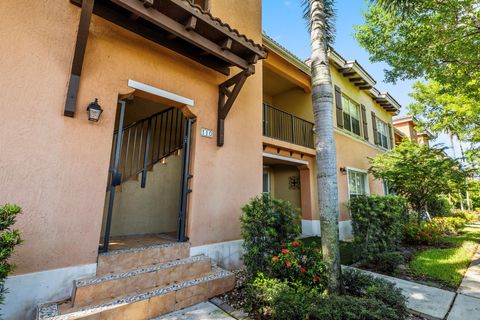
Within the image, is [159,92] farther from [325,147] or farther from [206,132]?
[325,147]

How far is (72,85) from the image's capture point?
3502 millimetres

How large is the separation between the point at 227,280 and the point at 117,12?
17.1ft

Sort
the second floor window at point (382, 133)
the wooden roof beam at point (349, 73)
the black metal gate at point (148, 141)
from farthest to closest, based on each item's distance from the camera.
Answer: the second floor window at point (382, 133)
the wooden roof beam at point (349, 73)
the black metal gate at point (148, 141)

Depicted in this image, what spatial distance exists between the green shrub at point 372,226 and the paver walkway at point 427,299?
1092 mm

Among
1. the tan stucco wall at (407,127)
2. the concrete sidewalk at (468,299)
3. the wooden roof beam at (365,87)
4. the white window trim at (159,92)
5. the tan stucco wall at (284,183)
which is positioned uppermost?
the tan stucco wall at (407,127)

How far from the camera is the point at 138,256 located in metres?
3.79

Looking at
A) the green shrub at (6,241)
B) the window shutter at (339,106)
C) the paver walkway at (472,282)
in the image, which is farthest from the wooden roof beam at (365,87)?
the green shrub at (6,241)

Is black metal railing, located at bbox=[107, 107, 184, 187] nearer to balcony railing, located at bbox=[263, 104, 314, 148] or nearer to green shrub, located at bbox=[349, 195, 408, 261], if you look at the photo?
balcony railing, located at bbox=[263, 104, 314, 148]

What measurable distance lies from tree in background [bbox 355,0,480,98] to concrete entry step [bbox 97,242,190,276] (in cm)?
832

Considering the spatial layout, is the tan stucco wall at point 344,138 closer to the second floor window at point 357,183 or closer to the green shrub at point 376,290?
the second floor window at point 357,183

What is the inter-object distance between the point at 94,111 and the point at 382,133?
16.4m

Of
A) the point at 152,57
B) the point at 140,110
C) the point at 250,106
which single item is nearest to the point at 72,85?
the point at 152,57

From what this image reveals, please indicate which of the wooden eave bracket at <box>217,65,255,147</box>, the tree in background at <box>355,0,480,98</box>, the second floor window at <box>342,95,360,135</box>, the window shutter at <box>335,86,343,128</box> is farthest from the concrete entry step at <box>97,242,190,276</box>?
the second floor window at <box>342,95,360,135</box>

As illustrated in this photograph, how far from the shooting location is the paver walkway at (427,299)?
3332 millimetres
